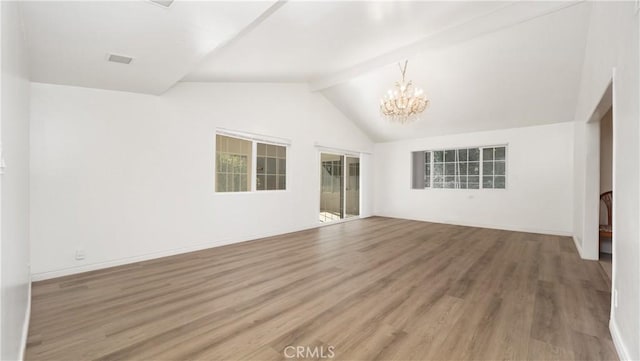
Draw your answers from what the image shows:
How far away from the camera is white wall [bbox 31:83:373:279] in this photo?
3.05 meters

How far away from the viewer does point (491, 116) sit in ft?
19.6

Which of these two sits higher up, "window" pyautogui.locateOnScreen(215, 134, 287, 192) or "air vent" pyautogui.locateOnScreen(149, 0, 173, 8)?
"air vent" pyautogui.locateOnScreen(149, 0, 173, 8)

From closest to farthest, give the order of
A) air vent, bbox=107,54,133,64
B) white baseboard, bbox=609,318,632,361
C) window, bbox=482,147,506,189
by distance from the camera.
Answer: white baseboard, bbox=609,318,632,361, air vent, bbox=107,54,133,64, window, bbox=482,147,506,189

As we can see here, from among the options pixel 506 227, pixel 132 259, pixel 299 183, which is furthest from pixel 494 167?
pixel 132 259

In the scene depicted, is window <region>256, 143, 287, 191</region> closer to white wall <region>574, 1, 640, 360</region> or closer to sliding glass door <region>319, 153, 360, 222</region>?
sliding glass door <region>319, 153, 360, 222</region>

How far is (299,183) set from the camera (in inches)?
236

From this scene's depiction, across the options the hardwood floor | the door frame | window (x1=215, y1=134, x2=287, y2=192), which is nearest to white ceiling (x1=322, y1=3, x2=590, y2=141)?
the door frame

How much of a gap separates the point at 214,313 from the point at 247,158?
3296 millimetres

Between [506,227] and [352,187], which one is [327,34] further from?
[506,227]

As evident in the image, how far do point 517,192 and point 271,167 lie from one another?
5.54 m

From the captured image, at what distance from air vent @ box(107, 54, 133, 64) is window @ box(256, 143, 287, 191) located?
2.86 m

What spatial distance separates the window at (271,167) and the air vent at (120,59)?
2.86m

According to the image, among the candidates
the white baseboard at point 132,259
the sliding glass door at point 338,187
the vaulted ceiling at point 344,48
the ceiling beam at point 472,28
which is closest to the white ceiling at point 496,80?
the vaulted ceiling at point 344,48

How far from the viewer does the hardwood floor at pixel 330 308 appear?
71.2 inches
